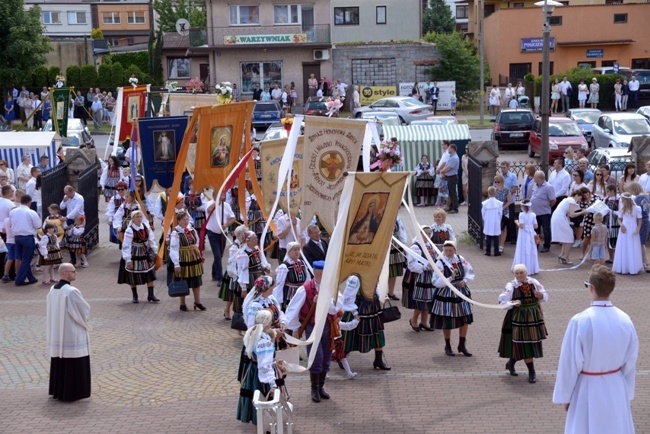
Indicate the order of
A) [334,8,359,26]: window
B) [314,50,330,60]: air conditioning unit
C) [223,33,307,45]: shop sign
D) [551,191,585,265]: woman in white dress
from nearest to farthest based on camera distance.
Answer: [551,191,585,265]: woman in white dress < [223,33,307,45]: shop sign < [314,50,330,60]: air conditioning unit < [334,8,359,26]: window

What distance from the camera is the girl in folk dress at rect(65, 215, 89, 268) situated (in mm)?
18703

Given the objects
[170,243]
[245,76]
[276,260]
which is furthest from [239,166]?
[245,76]

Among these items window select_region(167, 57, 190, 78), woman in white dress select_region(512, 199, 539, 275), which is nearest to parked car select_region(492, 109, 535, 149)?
woman in white dress select_region(512, 199, 539, 275)

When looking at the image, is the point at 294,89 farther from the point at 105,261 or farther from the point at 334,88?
the point at 105,261

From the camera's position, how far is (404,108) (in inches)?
1645

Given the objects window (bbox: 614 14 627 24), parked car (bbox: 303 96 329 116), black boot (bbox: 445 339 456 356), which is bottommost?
black boot (bbox: 445 339 456 356)

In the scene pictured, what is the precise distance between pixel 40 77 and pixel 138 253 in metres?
37.7

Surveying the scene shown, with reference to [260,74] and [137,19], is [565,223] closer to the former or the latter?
[260,74]

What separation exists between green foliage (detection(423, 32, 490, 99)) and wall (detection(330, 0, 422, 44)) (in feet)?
17.1

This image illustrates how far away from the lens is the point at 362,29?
57094 millimetres

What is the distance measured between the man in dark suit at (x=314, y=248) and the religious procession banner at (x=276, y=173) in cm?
143

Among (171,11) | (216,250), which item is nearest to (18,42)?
(216,250)

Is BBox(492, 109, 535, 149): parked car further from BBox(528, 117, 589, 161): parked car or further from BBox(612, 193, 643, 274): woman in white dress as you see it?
BBox(612, 193, 643, 274): woman in white dress

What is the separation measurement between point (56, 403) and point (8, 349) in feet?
8.42
